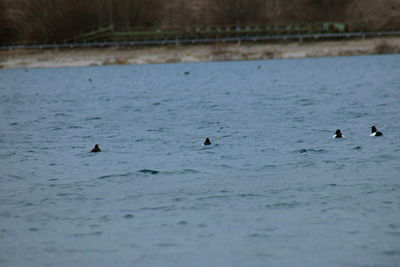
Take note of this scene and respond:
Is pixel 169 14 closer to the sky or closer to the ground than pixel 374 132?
closer to the sky

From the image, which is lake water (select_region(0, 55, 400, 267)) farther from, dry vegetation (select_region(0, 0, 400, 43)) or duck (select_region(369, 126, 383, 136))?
dry vegetation (select_region(0, 0, 400, 43))

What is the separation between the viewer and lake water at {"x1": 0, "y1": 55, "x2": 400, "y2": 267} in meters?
8.93

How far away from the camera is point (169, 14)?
11962 cm

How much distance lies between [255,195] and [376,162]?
367cm

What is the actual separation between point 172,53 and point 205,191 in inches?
2863

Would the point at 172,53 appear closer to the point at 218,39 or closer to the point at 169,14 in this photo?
the point at 218,39

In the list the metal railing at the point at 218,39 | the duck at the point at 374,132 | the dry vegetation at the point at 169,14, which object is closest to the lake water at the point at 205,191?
the duck at the point at 374,132

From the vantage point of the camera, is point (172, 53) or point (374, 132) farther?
point (172, 53)

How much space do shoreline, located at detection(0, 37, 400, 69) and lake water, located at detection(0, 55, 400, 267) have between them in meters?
58.9

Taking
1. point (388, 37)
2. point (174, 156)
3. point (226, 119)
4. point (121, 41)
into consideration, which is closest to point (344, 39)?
point (388, 37)

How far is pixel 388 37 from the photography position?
270 feet

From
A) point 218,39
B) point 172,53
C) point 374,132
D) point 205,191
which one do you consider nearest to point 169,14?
point 218,39

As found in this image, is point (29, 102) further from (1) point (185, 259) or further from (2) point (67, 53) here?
(2) point (67, 53)

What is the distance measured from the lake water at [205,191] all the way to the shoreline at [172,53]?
5894 cm
